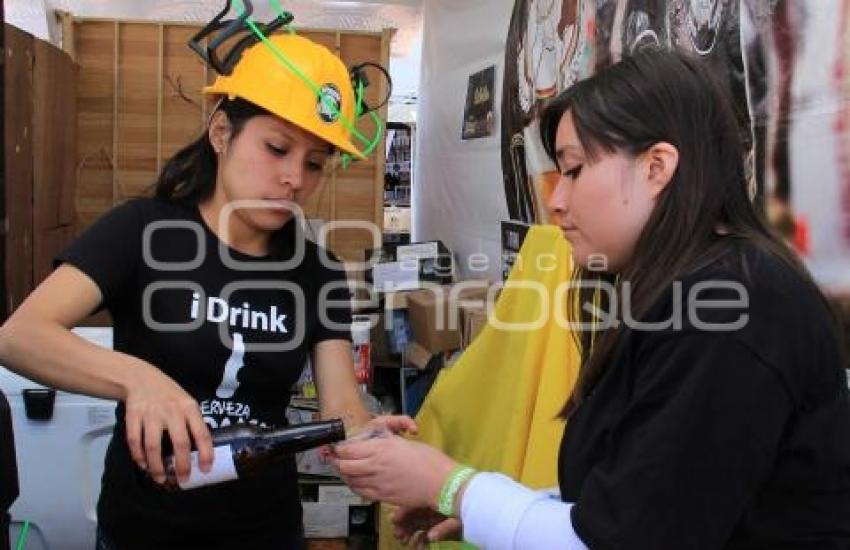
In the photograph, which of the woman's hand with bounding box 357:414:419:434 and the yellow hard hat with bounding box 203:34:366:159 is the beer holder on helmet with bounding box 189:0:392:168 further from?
the woman's hand with bounding box 357:414:419:434

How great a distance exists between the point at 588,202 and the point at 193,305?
692 millimetres

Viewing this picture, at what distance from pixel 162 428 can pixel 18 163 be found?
379 cm

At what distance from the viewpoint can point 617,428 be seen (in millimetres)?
747

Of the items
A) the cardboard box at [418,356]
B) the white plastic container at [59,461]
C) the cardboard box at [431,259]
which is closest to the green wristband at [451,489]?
the white plastic container at [59,461]

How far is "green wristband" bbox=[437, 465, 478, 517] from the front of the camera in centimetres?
87

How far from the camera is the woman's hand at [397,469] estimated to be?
0.90m

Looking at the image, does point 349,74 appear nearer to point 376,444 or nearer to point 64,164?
point 376,444

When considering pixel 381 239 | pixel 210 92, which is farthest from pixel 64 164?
pixel 210 92

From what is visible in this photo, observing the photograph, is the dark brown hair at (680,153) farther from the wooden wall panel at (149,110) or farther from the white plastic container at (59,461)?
the wooden wall panel at (149,110)

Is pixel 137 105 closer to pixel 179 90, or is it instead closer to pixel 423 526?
pixel 179 90

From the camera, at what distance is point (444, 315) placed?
122 inches

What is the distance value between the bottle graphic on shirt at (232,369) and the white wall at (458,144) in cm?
216

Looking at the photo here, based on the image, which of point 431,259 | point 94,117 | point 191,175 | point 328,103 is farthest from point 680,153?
point 94,117

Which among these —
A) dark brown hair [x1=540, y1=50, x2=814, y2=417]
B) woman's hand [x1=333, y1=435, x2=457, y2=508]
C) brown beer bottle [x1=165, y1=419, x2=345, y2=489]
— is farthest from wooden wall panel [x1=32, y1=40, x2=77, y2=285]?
dark brown hair [x1=540, y1=50, x2=814, y2=417]
